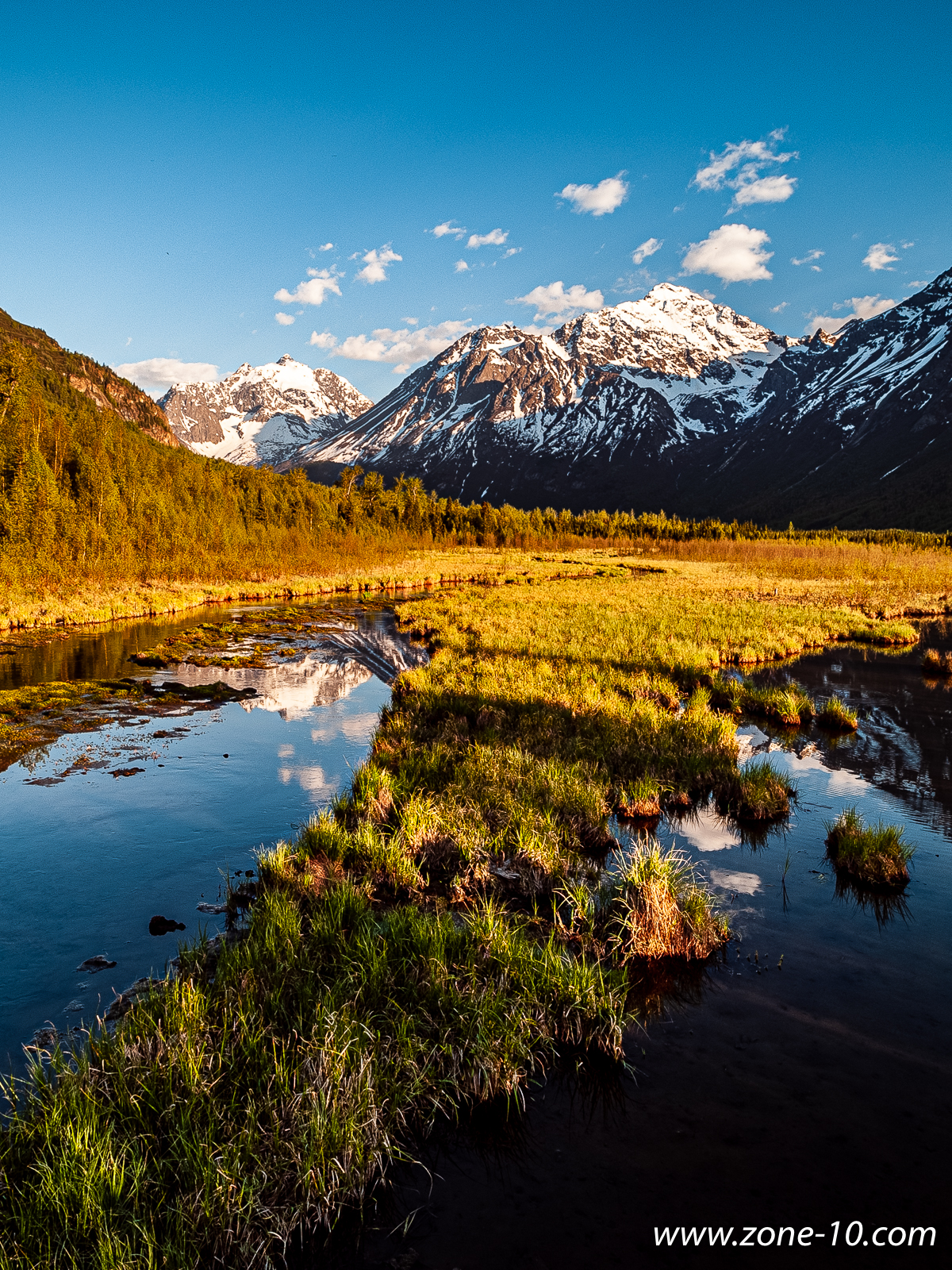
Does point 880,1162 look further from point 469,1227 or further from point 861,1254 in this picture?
point 469,1227

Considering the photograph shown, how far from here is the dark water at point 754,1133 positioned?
420 centimetres

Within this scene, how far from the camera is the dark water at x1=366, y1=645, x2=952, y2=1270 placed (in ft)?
13.8

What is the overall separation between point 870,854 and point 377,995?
23.3 feet

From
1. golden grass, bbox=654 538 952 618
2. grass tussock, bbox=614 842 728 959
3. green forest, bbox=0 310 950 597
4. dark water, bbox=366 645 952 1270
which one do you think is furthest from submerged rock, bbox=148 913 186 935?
golden grass, bbox=654 538 952 618

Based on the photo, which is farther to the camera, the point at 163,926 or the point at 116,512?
the point at 116,512

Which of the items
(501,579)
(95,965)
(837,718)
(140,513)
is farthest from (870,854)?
(140,513)

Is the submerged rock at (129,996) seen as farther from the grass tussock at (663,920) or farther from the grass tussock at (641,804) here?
the grass tussock at (641,804)

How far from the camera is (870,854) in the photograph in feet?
29.4

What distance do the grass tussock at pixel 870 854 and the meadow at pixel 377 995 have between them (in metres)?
Result: 1.40

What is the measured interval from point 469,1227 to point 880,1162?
9.94 ft

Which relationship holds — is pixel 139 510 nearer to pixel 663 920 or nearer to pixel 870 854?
pixel 663 920

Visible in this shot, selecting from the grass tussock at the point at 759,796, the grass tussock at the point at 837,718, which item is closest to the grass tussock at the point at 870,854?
the grass tussock at the point at 759,796

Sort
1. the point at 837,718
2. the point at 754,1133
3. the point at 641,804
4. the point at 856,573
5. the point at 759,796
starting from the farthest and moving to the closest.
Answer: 1. the point at 856,573
2. the point at 837,718
3. the point at 759,796
4. the point at 641,804
5. the point at 754,1133

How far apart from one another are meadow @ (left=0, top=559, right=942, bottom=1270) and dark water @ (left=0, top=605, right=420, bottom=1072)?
818mm
